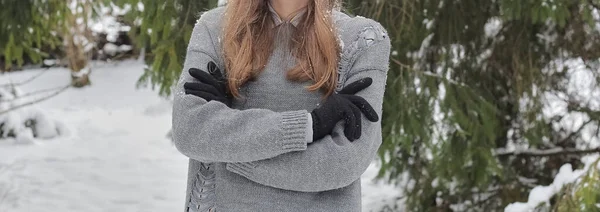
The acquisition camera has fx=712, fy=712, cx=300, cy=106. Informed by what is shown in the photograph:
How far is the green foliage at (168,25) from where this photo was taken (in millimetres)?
3432

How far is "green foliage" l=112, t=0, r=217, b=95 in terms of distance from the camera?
3.43 meters

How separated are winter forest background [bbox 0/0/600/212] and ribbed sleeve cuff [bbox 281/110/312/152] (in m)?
1.81

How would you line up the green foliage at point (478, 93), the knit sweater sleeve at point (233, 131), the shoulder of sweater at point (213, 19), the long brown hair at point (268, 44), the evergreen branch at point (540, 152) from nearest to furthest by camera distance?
the knit sweater sleeve at point (233, 131), the long brown hair at point (268, 44), the shoulder of sweater at point (213, 19), the green foliage at point (478, 93), the evergreen branch at point (540, 152)

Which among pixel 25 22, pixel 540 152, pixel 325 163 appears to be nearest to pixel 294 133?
pixel 325 163

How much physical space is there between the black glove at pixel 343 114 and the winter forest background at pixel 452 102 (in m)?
1.72

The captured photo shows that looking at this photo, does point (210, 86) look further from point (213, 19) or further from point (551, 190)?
point (551, 190)

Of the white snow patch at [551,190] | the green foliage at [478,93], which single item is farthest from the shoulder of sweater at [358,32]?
the white snow patch at [551,190]

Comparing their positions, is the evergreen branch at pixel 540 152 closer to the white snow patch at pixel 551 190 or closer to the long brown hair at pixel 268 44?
the white snow patch at pixel 551 190

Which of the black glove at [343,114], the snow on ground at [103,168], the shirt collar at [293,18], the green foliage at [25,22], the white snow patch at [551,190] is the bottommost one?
the snow on ground at [103,168]

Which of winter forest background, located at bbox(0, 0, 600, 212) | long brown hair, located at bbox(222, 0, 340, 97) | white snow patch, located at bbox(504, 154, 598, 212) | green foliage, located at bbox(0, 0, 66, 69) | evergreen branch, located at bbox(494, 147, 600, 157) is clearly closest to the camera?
long brown hair, located at bbox(222, 0, 340, 97)

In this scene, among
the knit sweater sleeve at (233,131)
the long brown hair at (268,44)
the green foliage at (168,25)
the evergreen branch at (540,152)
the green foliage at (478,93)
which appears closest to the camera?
the knit sweater sleeve at (233,131)

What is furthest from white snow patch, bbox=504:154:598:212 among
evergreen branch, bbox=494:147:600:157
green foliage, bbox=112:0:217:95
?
green foliage, bbox=112:0:217:95

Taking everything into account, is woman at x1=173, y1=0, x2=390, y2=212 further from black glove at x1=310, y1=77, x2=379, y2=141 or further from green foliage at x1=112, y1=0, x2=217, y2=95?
green foliage at x1=112, y1=0, x2=217, y2=95

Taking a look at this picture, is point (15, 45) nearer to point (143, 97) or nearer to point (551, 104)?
point (551, 104)
